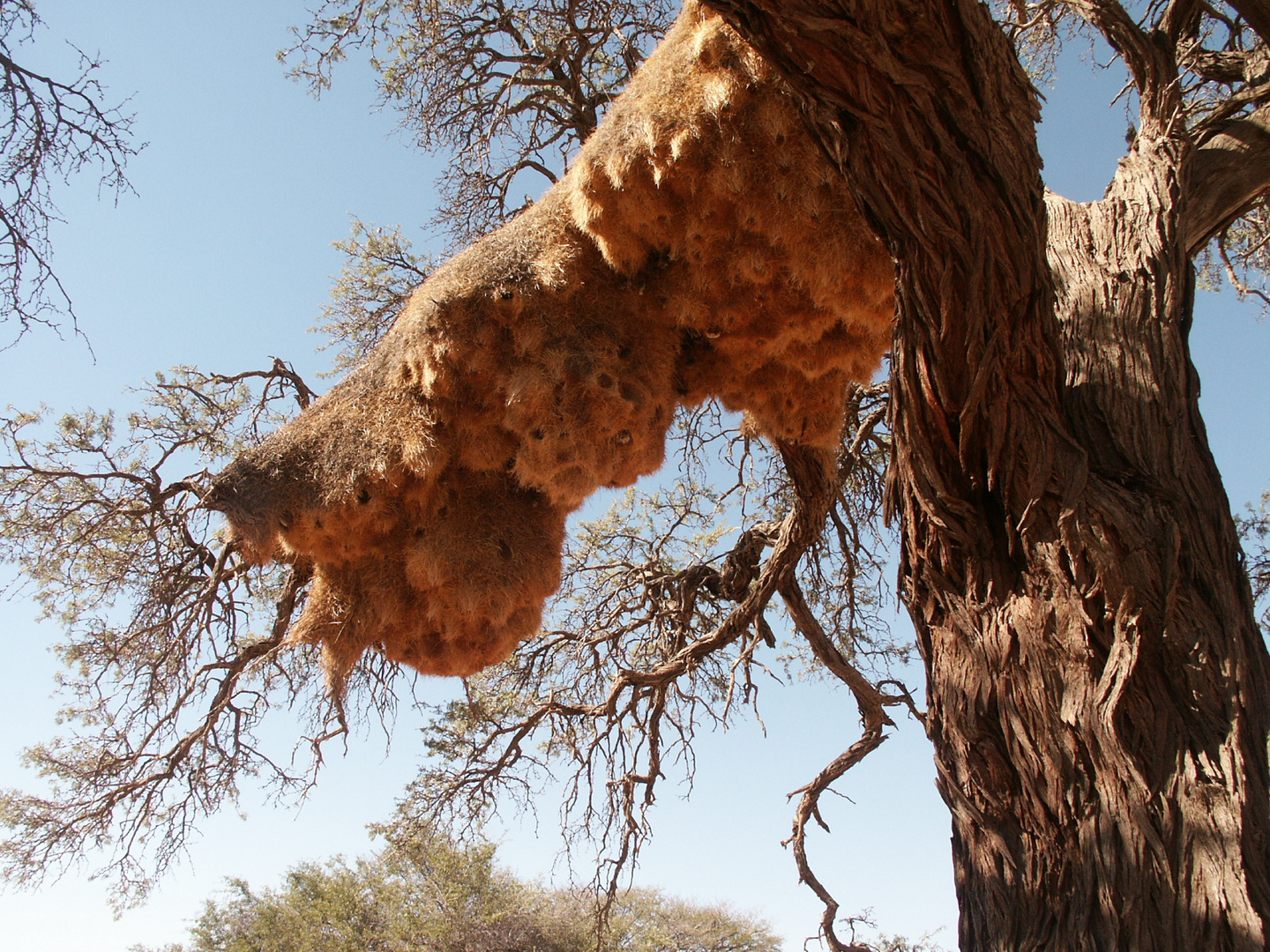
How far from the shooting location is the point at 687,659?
6457 mm

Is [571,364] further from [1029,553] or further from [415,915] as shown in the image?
[415,915]

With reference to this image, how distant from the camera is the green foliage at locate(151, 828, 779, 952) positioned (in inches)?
481

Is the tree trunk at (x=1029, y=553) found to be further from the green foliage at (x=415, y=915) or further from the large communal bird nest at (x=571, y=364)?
the green foliage at (x=415, y=915)

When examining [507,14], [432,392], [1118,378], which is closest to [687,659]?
[432,392]

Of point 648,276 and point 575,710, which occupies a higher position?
point 648,276

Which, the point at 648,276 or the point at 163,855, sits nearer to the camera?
the point at 648,276

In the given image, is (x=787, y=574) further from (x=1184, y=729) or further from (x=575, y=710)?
(x=1184, y=729)

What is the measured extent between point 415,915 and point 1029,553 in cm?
1183

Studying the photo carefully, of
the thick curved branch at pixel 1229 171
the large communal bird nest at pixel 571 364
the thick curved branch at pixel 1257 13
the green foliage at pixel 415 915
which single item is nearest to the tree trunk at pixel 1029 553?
the large communal bird nest at pixel 571 364

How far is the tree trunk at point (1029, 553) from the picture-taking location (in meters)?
2.69

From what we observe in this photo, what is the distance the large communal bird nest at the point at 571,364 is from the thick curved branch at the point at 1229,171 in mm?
1673

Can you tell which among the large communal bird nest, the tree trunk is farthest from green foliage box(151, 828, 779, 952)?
the tree trunk

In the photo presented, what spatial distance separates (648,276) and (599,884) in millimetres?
4275

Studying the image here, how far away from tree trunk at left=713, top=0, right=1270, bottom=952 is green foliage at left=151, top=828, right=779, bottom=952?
965 cm
